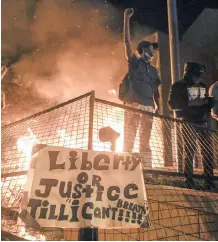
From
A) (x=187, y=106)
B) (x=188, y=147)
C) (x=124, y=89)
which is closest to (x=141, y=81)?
(x=124, y=89)

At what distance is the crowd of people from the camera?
15.8 ft

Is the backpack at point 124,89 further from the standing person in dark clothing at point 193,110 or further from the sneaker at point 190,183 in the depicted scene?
the sneaker at point 190,183

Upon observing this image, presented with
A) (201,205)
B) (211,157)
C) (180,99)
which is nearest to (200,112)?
(180,99)

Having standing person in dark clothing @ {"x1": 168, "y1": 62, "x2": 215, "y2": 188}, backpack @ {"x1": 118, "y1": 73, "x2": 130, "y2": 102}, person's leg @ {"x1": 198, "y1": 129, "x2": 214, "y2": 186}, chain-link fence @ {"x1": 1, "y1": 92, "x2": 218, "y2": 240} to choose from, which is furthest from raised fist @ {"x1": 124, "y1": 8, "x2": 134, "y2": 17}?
person's leg @ {"x1": 198, "y1": 129, "x2": 214, "y2": 186}

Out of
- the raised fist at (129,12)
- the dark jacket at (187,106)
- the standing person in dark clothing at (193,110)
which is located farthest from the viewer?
the raised fist at (129,12)

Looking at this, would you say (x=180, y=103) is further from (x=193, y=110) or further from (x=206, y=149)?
(x=206, y=149)

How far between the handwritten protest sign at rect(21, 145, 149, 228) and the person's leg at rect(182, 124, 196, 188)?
216 centimetres

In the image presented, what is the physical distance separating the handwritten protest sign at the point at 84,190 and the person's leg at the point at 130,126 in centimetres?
263

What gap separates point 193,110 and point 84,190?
3.33 m

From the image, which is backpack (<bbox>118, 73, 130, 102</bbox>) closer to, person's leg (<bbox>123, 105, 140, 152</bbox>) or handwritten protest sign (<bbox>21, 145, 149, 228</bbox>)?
person's leg (<bbox>123, 105, 140, 152</bbox>)

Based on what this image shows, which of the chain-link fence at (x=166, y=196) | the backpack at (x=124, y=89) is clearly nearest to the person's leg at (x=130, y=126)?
the chain-link fence at (x=166, y=196)

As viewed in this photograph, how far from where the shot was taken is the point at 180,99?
5.18 metres

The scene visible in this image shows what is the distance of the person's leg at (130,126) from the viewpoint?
5363 mm

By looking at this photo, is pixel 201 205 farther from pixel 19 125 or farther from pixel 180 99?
pixel 19 125
